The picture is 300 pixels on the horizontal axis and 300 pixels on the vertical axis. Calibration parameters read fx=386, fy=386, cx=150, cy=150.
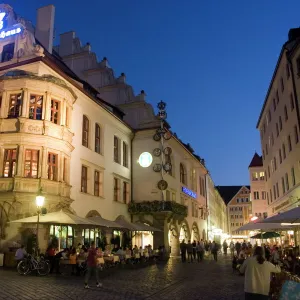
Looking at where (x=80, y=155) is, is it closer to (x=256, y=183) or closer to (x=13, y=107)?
(x=13, y=107)

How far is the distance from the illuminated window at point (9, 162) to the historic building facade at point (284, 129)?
2046 cm

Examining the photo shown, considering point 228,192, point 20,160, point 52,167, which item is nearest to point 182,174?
point 52,167

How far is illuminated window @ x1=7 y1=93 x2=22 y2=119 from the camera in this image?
2453cm

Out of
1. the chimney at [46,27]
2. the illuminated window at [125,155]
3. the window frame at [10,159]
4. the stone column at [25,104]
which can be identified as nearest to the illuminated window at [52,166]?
the window frame at [10,159]

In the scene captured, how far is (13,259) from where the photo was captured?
21.8 meters

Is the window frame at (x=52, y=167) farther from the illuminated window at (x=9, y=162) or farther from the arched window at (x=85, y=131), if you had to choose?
the arched window at (x=85, y=131)

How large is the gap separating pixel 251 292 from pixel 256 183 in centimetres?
6985

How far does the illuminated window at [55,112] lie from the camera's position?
2530cm

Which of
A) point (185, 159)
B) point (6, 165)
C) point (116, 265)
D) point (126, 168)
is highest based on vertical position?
point (185, 159)

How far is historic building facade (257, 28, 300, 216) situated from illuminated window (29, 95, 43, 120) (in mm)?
18688

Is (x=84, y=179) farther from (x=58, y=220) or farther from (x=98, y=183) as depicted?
(x=58, y=220)

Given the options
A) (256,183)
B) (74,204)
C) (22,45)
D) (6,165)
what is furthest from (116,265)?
(256,183)

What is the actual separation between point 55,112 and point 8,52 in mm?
6064

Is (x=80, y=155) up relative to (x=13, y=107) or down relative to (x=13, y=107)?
down
